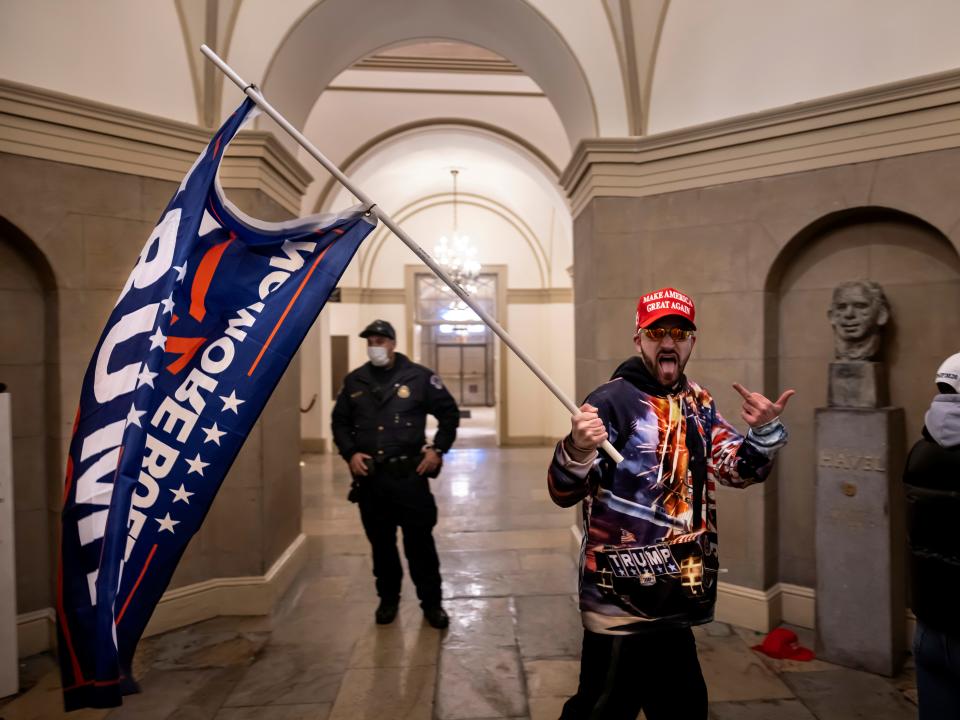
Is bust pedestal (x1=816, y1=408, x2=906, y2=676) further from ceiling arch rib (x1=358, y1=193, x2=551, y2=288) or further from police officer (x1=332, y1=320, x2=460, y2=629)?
ceiling arch rib (x1=358, y1=193, x2=551, y2=288)

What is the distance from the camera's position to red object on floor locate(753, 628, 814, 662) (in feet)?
11.0

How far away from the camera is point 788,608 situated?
3.85m

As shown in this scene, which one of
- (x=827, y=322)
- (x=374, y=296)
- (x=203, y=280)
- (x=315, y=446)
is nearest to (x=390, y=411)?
(x=203, y=280)

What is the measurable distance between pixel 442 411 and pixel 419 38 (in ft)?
11.0

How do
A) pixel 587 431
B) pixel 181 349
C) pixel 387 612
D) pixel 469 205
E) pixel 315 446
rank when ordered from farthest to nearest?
pixel 469 205, pixel 315 446, pixel 387 612, pixel 181 349, pixel 587 431

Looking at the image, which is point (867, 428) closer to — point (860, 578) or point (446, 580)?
point (860, 578)

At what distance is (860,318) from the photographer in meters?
3.32

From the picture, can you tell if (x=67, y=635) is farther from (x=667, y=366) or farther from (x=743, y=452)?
(x=743, y=452)

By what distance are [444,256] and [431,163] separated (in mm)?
1651

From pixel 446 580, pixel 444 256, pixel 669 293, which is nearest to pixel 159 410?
pixel 669 293

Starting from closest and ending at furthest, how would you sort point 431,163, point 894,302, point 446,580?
point 894,302
point 446,580
point 431,163

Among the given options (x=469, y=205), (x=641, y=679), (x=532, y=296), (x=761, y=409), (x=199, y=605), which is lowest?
(x=199, y=605)

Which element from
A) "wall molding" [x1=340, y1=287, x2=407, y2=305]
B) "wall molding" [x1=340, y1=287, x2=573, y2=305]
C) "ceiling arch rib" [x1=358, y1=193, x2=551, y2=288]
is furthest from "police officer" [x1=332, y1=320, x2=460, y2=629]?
"wall molding" [x1=340, y1=287, x2=407, y2=305]

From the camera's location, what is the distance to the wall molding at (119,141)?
3.25m
